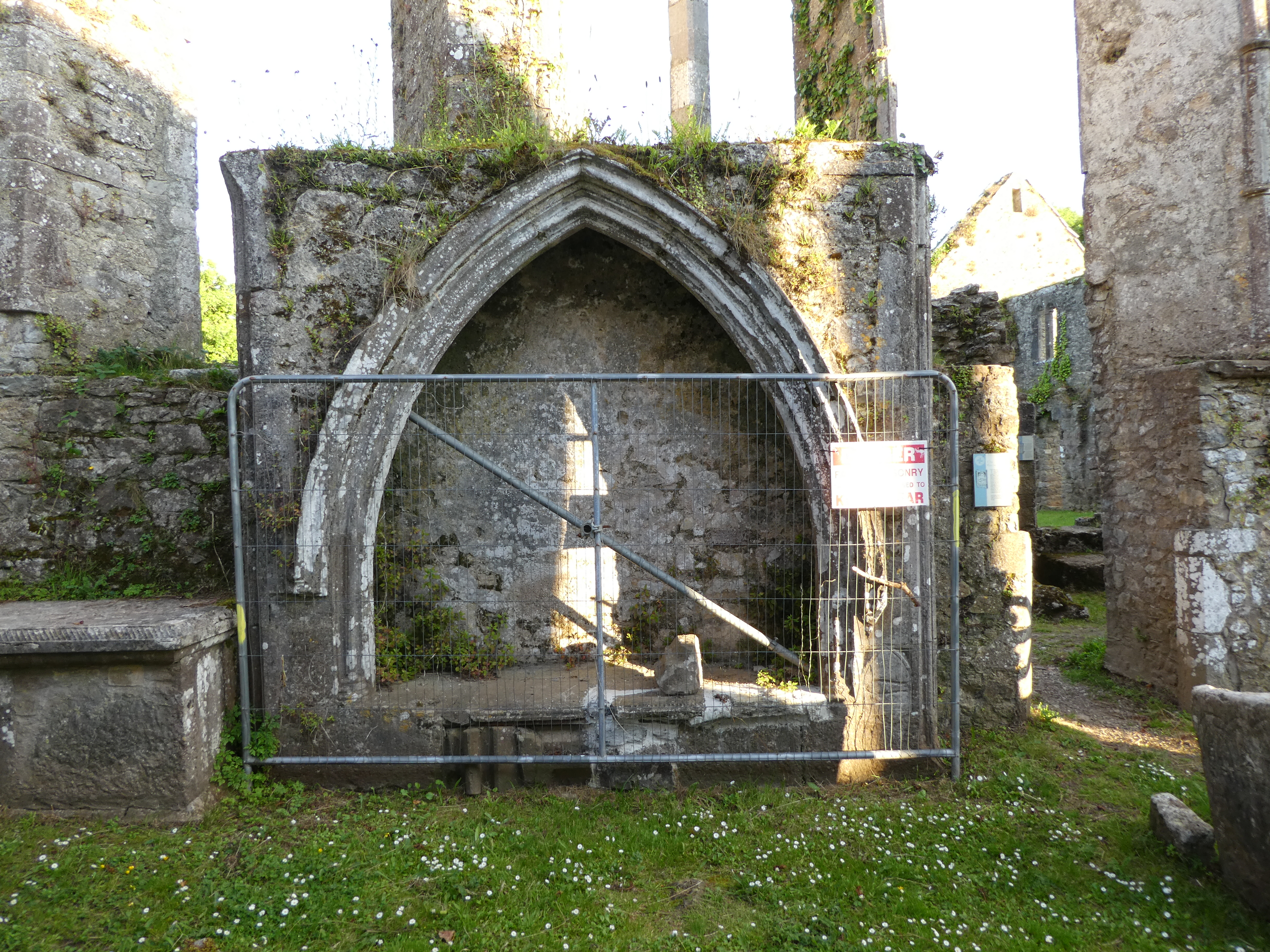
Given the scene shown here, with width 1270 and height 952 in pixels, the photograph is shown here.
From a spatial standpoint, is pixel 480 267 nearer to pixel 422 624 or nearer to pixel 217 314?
pixel 422 624

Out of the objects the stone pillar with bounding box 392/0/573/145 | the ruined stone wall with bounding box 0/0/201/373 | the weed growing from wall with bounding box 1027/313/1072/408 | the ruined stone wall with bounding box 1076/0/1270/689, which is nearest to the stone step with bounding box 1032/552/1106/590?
the ruined stone wall with bounding box 1076/0/1270/689

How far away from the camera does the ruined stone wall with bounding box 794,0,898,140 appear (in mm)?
5262

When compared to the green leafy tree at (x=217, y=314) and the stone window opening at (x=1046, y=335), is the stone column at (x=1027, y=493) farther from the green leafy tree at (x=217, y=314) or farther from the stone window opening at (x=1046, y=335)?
the green leafy tree at (x=217, y=314)

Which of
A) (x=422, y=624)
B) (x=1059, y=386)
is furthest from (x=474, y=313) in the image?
(x=1059, y=386)

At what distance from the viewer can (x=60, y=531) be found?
426 centimetres

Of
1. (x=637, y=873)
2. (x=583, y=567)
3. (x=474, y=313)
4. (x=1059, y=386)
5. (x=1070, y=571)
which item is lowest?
(x=637, y=873)

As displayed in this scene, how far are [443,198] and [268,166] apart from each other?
2.88 feet

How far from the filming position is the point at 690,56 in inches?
297

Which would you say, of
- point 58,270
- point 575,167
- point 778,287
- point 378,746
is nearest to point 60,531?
point 58,270

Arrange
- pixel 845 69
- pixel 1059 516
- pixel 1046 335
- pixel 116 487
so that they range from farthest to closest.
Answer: pixel 1046 335 → pixel 1059 516 → pixel 845 69 → pixel 116 487

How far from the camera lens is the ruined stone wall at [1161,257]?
200 inches

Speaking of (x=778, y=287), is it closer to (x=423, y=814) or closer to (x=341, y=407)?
(x=341, y=407)

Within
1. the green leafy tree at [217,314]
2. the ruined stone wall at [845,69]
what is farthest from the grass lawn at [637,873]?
the green leafy tree at [217,314]

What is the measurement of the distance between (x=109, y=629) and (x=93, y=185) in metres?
3.12
